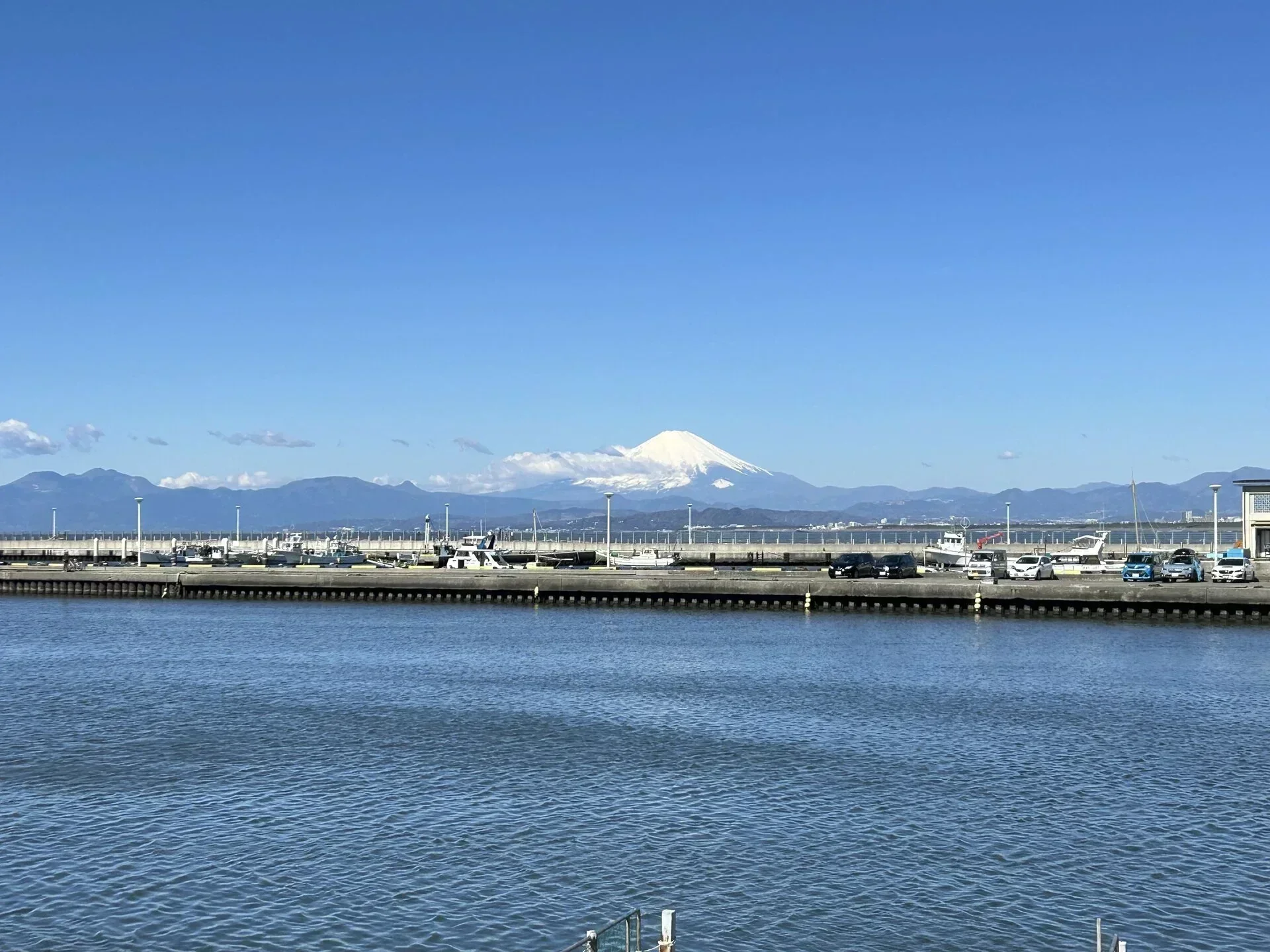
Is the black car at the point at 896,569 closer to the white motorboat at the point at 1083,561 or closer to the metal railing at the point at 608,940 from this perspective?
the white motorboat at the point at 1083,561

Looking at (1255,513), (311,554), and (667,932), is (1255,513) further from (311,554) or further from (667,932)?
(311,554)

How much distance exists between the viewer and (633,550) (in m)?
157

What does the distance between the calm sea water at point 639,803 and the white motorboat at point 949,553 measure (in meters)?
64.8

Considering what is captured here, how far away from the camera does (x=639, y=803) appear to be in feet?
103

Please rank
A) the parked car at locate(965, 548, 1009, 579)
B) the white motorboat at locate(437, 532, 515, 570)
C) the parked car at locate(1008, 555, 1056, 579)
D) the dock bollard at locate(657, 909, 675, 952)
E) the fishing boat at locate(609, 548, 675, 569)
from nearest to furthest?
the dock bollard at locate(657, 909, 675, 952) < the parked car at locate(1008, 555, 1056, 579) < the parked car at locate(965, 548, 1009, 579) < the white motorboat at locate(437, 532, 515, 570) < the fishing boat at locate(609, 548, 675, 569)

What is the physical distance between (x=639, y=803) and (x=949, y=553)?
10309cm

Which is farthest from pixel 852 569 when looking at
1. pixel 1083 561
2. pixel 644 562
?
pixel 644 562

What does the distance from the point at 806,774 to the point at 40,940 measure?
19636mm

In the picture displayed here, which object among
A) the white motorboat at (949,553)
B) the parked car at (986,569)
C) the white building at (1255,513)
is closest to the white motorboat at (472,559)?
the white motorboat at (949,553)

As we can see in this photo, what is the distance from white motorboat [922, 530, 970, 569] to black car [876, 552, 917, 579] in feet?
77.3

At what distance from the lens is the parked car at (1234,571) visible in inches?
3216

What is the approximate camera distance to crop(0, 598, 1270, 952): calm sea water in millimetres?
23406

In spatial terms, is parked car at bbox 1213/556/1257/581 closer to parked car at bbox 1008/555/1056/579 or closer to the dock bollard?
parked car at bbox 1008/555/1056/579

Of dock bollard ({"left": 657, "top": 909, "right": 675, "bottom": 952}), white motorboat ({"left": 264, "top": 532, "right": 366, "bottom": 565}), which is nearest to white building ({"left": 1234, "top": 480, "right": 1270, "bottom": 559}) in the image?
dock bollard ({"left": 657, "top": 909, "right": 675, "bottom": 952})
